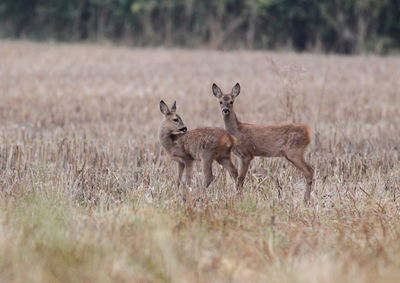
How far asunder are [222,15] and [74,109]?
2534 cm

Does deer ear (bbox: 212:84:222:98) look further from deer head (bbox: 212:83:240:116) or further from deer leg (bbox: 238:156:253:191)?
deer leg (bbox: 238:156:253:191)

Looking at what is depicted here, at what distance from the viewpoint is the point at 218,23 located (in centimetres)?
3966

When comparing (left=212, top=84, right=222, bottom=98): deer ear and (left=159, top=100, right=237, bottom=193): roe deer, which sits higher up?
(left=212, top=84, right=222, bottom=98): deer ear

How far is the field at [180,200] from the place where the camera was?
555cm

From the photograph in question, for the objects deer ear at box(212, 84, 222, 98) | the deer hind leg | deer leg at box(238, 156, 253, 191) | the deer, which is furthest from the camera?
deer ear at box(212, 84, 222, 98)

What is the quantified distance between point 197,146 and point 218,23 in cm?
3104

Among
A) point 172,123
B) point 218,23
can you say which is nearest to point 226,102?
point 172,123

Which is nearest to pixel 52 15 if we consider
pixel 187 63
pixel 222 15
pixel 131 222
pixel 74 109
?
pixel 222 15

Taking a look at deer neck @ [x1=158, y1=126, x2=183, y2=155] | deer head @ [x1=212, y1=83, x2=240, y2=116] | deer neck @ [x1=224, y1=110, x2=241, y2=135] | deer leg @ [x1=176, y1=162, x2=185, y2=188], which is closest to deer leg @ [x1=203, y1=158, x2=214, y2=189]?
deer leg @ [x1=176, y1=162, x2=185, y2=188]

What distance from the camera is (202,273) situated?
5.48 m

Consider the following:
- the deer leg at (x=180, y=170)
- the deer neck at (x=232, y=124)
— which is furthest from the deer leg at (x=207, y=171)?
the deer neck at (x=232, y=124)

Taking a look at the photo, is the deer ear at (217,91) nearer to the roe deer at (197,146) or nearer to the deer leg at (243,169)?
the roe deer at (197,146)

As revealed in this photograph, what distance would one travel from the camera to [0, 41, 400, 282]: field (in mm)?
5551

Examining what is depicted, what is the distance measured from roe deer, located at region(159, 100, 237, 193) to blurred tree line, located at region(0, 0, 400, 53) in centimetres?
2786
